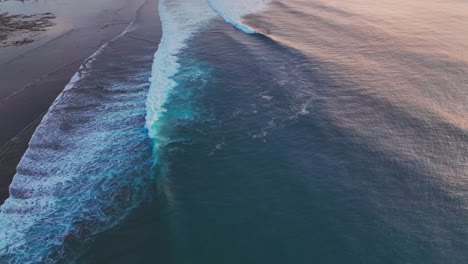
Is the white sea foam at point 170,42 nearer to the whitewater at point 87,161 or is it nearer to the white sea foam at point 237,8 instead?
the whitewater at point 87,161

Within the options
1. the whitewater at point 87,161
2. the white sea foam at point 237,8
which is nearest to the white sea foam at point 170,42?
the whitewater at point 87,161

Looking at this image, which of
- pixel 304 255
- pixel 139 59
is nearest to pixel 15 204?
pixel 304 255

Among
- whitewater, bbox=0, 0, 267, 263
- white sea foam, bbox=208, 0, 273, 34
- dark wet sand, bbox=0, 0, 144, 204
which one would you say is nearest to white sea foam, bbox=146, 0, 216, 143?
whitewater, bbox=0, 0, 267, 263

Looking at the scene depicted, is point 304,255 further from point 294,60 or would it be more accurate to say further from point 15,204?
point 294,60

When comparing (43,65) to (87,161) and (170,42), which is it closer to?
(170,42)

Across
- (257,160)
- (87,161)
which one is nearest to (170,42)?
(87,161)

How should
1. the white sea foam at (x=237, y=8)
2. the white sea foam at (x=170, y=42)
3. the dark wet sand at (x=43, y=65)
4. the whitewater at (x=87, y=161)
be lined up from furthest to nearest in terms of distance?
the white sea foam at (x=237, y=8) → the white sea foam at (x=170, y=42) → the dark wet sand at (x=43, y=65) → the whitewater at (x=87, y=161)
